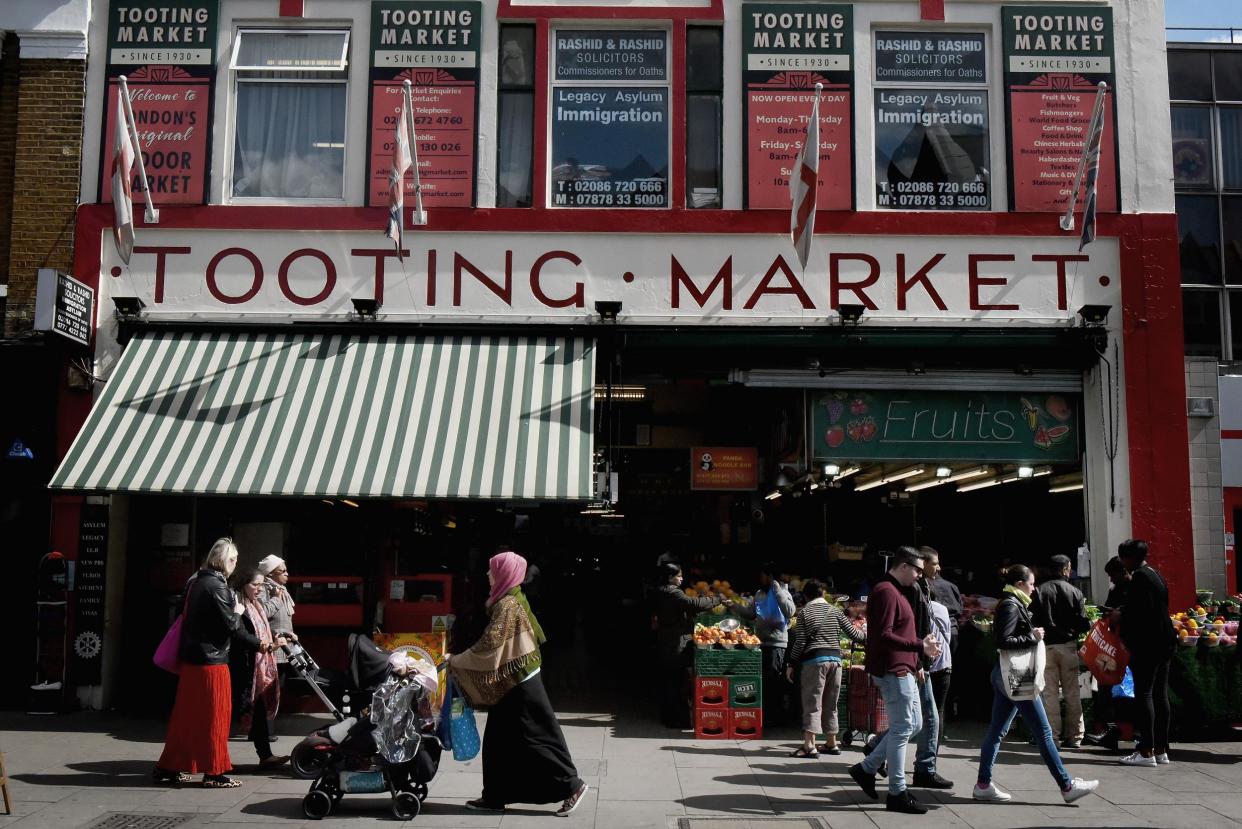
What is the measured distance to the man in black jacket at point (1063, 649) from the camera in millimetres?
10203

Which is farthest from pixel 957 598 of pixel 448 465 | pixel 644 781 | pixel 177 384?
pixel 177 384

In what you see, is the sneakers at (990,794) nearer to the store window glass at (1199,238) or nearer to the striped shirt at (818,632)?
the striped shirt at (818,632)

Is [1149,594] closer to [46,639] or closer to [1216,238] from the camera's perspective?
[1216,238]

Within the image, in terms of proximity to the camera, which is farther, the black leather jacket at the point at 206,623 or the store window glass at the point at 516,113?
the store window glass at the point at 516,113

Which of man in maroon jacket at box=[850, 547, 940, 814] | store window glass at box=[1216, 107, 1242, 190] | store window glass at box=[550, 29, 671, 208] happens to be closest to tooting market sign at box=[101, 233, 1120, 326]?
store window glass at box=[550, 29, 671, 208]

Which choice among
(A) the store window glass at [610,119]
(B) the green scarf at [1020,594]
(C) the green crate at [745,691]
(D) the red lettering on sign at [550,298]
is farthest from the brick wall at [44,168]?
(B) the green scarf at [1020,594]

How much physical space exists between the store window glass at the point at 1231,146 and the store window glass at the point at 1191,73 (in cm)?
46

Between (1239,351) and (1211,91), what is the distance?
13.5 feet

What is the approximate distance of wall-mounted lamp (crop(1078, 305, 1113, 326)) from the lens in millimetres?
11836

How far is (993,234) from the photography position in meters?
12.2

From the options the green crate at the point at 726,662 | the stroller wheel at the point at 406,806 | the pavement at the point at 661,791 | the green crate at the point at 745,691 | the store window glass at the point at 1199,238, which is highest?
the store window glass at the point at 1199,238

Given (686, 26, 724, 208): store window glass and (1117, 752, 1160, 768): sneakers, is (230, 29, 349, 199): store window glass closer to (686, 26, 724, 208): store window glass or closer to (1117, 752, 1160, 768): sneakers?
(686, 26, 724, 208): store window glass

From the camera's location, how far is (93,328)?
1201cm

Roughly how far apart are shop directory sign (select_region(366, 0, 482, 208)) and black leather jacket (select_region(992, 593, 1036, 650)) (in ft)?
23.7
